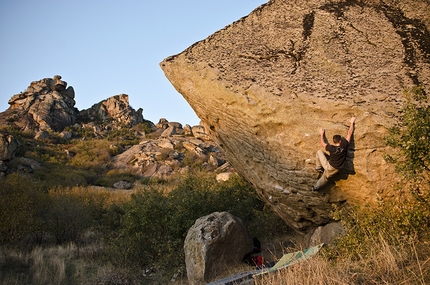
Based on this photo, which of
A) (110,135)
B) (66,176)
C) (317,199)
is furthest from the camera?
(110,135)

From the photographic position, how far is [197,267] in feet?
35.4

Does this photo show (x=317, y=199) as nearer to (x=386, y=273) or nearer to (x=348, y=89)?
(x=348, y=89)

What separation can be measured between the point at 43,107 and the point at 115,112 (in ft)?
35.5

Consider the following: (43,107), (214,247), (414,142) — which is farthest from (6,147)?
(414,142)

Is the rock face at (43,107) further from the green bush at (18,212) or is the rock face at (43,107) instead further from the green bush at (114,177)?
the green bush at (18,212)

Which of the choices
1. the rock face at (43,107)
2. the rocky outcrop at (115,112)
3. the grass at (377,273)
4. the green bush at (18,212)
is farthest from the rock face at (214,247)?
the rocky outcrop at (115,112)

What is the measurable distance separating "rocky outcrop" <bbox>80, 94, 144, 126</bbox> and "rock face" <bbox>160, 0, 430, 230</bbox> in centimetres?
4735

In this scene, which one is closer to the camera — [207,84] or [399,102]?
[399,102]

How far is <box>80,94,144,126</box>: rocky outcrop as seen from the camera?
56.9 metres

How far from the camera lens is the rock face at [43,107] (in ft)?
157

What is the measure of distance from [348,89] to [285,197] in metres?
3.40

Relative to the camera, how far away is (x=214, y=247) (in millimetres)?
10961

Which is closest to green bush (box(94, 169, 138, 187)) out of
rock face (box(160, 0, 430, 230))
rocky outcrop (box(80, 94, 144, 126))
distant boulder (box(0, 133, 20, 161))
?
distant boulder (box(0, 133, 20, 161))

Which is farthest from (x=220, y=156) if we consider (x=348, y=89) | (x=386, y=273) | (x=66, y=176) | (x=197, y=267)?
(x=386, y=273)
